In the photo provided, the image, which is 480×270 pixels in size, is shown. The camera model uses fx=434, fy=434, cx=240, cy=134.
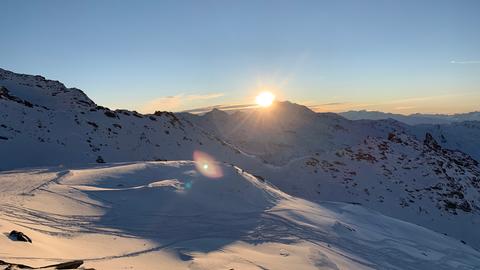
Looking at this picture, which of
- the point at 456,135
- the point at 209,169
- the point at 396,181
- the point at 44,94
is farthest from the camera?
the point at 456,135

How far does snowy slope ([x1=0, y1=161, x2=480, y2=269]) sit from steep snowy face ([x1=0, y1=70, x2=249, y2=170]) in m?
7.12

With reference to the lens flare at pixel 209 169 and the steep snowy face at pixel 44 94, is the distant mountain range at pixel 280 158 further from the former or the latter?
the lens flare at pixel 209 169

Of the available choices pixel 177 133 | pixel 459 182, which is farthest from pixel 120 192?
pixel 459 182

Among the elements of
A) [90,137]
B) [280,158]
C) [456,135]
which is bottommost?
[456,135]

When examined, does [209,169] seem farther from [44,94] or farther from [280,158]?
[44,94]

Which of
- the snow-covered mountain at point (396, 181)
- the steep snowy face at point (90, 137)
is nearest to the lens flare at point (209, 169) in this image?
the steep snowy face at point (90, 137)

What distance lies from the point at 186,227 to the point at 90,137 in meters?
19.6

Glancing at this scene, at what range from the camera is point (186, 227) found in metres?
13.8

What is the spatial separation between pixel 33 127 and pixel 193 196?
17057 mm

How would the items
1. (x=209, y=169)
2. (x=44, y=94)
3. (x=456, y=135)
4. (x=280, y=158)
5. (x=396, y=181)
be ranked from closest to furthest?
(x=209, y=169), (x=396, y=181), (x=280, y=158), (x=44, y=94), (x=456, y=135)

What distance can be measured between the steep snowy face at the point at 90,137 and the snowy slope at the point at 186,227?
7.12 m

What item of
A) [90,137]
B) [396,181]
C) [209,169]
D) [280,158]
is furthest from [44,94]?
[396,181]

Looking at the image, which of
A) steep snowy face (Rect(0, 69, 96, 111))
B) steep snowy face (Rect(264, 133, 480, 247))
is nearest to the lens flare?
steep snowy face (Rect(264, 133, 480, 247))

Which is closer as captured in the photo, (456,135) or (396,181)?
(396,181)
